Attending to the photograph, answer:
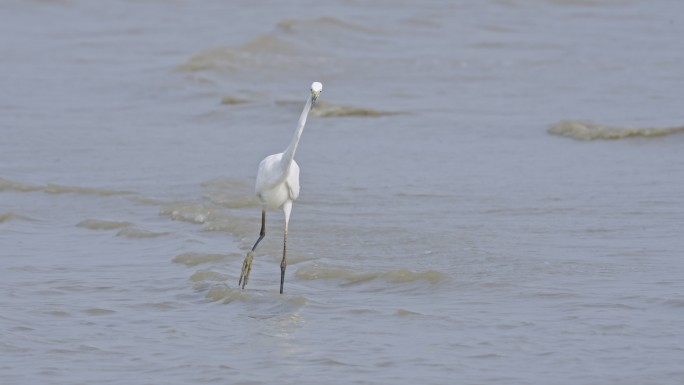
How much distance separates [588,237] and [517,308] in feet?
5.81

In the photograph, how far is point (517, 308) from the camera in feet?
21.9

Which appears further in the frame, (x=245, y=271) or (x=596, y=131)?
(x=596, y=131)

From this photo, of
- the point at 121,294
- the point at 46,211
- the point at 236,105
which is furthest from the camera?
the point at 236,105

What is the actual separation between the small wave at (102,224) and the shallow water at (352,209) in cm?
2

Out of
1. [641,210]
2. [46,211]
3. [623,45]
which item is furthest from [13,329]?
[623,45]

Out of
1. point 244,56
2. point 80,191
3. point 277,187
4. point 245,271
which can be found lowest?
point 80,191

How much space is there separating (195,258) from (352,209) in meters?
1.79

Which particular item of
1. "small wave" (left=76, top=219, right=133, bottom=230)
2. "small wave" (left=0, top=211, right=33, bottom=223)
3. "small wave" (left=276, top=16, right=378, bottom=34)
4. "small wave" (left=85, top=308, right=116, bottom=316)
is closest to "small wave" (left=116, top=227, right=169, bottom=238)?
"small wave" (left=76, top=219, right=133, bottom=230)

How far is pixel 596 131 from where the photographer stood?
482 inches

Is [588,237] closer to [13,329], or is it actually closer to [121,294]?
[121,294]

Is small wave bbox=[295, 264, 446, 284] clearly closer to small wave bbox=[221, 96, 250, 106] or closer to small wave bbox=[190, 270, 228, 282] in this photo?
small wave bbox=[190, 270, 228, 282]

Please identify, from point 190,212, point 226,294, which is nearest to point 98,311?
point 226,294

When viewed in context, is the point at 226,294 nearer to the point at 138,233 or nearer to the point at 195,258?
the point at 195,258

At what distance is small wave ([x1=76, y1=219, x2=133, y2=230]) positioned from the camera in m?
9.08
